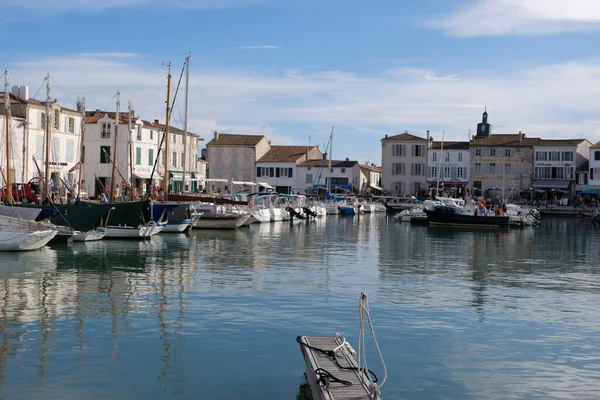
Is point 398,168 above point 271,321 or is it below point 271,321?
above

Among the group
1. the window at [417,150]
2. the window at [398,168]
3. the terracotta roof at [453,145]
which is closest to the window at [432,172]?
the window at [417,150]

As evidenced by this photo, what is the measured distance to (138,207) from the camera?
4691cm

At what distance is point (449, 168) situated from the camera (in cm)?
11569

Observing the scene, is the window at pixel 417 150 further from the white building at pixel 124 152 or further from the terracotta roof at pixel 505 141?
the white building at pixel 124 152

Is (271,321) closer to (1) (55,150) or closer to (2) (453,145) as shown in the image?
(1) (55,150)

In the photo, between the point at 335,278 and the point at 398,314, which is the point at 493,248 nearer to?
the point at 335,278

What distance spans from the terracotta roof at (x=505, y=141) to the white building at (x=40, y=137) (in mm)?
62853

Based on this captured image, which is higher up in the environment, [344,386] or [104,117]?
[104,117]

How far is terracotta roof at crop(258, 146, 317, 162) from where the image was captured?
117312mm

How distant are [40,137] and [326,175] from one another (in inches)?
2295

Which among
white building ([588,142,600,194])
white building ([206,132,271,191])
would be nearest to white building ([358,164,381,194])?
white building ([206,132,271,191])

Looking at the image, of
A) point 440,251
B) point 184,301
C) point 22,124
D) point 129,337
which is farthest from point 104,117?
point 129,337

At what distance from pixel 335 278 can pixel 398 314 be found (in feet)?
28.2

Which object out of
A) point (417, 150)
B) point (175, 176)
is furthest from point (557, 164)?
point (175, 176)
